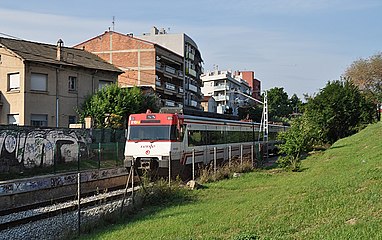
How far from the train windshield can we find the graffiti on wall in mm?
4601

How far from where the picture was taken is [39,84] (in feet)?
122

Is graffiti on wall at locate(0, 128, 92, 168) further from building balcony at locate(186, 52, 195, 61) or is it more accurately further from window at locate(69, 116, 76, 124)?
building balcony at locate(186, 52, 195, 61)

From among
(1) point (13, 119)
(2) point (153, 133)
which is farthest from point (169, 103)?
Answer: (2) point (153, 133)

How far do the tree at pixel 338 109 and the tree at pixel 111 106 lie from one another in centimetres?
1571

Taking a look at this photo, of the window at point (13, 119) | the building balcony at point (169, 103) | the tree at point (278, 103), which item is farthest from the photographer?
the tree at point (278, 103)

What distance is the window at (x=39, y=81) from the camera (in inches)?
1446

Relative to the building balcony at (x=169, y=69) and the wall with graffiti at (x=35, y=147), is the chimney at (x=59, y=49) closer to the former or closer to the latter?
the wall with graffiti at (x=35, y=147)

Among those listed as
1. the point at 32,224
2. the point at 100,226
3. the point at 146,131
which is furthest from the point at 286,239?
the point at 146,131

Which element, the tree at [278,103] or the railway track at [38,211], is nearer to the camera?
the railway track at [38,211]

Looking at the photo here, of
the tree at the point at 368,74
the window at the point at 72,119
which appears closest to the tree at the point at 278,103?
the tree at the point at 368,74

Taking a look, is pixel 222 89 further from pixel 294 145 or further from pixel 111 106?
pixel 294 145

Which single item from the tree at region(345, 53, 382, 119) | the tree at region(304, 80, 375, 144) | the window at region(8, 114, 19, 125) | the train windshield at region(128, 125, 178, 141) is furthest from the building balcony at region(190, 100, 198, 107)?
the train windshield at region(128, 125, 178, 141)

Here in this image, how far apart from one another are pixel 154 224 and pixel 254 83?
454 ft

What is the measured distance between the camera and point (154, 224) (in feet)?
35.3
